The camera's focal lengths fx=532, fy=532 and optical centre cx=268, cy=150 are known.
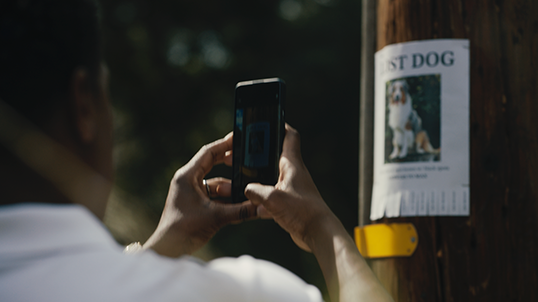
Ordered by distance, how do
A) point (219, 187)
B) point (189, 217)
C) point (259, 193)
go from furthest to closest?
point (219, 187) → point (189, 217) → point (259, 193)

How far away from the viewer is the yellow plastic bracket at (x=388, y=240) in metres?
1.82

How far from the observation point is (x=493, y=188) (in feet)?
5.78

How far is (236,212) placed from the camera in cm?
169

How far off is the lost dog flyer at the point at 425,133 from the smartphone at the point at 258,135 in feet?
1.29

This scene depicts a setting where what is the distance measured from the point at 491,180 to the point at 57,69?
140 centimetres

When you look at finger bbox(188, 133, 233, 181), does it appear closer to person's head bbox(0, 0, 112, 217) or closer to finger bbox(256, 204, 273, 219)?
finger bbox(256, 204, 273, 219)

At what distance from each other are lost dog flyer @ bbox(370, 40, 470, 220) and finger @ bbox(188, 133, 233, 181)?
1.89ft

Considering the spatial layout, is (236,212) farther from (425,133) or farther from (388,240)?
(425,133)

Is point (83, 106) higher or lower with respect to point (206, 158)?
higher

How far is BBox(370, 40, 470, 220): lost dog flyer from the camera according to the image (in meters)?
1.79

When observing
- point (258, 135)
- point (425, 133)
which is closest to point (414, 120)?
point (425, 133)

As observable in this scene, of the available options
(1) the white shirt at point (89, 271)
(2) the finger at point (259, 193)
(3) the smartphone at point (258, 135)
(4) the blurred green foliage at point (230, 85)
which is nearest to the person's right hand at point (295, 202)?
(2) the finger at point (259, 193)

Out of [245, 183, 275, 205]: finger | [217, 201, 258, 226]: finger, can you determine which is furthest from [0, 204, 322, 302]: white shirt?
[217, 201, 258, 226]: finger

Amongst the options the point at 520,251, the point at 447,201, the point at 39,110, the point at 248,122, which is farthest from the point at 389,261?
the point at 39,110
